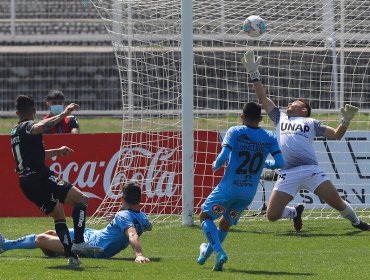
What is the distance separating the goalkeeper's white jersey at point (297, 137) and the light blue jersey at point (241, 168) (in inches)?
120

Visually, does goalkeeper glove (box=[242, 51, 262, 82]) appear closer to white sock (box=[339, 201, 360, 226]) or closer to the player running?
white sock (box=[339, 201, 360, 226])

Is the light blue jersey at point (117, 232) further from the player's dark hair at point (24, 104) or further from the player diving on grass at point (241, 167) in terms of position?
the player's dark hair at point (24, 104)

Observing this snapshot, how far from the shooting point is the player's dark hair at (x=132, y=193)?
1125cm

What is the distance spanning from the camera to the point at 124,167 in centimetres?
1636

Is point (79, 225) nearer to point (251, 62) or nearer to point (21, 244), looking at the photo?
point (21, 244)

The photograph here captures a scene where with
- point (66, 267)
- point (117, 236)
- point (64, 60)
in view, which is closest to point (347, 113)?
point (117, 236)

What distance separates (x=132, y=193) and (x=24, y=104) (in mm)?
1501

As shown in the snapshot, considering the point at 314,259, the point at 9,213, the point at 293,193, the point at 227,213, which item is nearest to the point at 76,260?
the point at 227,213

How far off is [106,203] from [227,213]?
215 inches

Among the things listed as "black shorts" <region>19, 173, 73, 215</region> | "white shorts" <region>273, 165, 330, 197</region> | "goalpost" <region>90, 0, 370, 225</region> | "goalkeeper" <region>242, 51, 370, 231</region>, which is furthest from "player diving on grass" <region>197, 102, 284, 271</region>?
"goalpost" <region>90, 0, 370, 225</region>

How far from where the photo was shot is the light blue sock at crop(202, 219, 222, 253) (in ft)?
34.3

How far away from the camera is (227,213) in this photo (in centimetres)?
1085

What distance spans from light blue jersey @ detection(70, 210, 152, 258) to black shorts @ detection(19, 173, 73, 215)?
52 cm

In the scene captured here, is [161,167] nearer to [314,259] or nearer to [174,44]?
[174,44]
